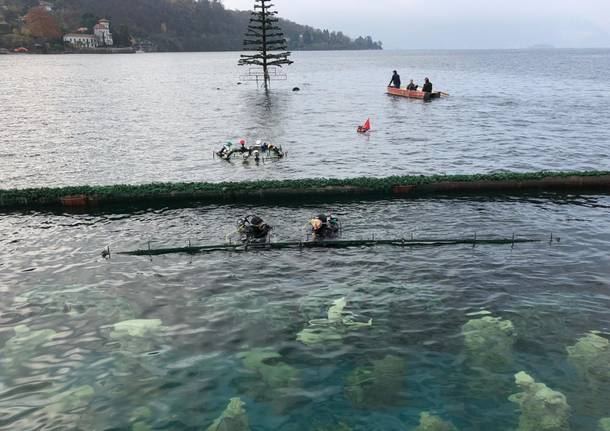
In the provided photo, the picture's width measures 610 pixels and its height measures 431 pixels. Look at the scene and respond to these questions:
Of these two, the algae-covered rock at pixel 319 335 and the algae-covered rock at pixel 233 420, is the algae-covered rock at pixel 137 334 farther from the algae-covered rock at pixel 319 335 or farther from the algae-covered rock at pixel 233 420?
the algae-covered rock at pixel 319 335

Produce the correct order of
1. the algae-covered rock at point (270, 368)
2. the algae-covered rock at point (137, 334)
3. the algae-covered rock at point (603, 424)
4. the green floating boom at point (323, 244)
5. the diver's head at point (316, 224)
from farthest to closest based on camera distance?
1. the diver's head at point (316, 224)
2. the green floating boom at point (323, 244)
3. the algae-covered rock at point (137, 334)
4. the algae-covered rock at point (270, 368)
5. the algae-covered rock at point (603, 424)

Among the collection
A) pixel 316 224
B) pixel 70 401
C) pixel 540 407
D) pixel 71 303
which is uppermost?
pixel 316 224

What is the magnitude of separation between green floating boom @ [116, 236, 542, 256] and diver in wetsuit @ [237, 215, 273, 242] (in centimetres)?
49

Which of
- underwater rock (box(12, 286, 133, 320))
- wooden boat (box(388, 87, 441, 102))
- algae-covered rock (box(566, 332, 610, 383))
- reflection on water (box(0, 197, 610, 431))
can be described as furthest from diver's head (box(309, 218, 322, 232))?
wooden boat (box(388, 87, 441, 102))

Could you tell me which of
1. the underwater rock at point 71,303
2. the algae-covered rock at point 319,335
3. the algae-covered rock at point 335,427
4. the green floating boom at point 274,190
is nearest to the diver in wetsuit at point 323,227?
the green floating boom at point 274,190

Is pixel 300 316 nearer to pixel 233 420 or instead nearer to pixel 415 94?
pixel 233 420

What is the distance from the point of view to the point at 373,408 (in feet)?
43.8

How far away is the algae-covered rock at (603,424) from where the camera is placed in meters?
12.5

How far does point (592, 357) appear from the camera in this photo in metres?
15.3

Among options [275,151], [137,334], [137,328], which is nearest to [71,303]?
[137,328]

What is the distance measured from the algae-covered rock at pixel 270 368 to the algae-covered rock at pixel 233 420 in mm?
1256

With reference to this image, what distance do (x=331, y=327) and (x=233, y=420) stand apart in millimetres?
5233

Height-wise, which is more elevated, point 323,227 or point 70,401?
point 323,227

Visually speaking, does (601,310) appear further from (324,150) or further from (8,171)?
(8,171)
